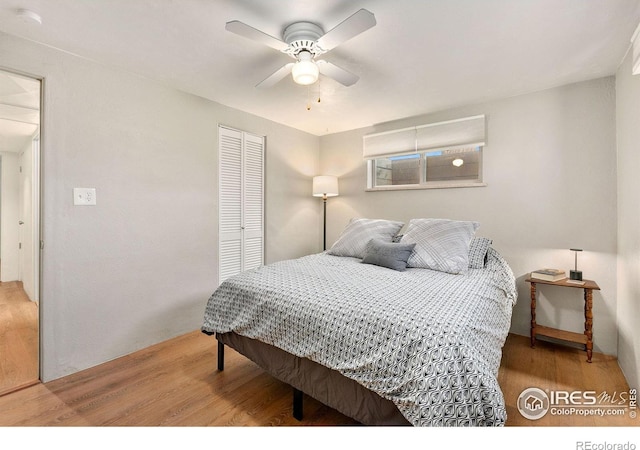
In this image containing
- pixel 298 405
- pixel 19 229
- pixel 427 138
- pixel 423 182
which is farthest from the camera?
pixel 19 229

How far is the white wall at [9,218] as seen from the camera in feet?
14.7

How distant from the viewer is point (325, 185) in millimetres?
3838

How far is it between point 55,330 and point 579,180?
13.9 feet

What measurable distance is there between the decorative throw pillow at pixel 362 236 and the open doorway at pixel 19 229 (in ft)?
7.84

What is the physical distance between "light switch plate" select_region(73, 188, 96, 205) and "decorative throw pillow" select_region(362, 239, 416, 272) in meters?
2.20

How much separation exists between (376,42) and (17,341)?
149 inches

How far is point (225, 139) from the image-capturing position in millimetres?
3152

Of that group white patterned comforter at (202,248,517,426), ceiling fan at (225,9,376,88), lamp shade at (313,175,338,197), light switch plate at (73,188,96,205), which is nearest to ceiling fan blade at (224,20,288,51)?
ceiling fan at (225,9,376,88)

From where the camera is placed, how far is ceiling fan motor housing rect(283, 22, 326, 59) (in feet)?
5.71

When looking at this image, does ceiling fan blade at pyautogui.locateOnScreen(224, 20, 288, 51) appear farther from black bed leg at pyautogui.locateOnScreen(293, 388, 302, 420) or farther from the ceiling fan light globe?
black bed leg at pyautogui.locateOnScreen(293, 388, 302, 420)

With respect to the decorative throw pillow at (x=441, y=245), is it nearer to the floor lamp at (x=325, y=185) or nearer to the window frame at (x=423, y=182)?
the window frame at (x=423, y=182)

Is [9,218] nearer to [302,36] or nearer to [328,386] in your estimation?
[302,36]

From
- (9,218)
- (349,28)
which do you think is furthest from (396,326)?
(9,218)

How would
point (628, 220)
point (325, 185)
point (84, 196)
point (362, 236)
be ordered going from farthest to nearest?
1. point (325, 185)
2. point (362, 236)
3. point (84, 196)
4. point (628, 220)
